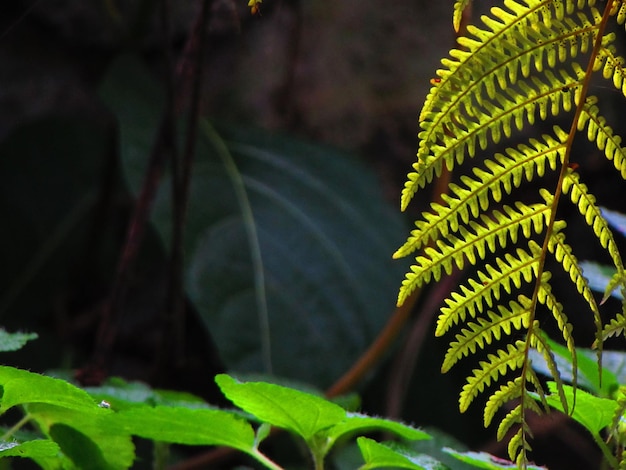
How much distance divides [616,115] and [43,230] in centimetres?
144

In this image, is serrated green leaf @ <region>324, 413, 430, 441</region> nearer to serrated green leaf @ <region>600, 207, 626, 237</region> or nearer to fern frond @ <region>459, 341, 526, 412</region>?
fern frond @ <region>459, 341, 526, 412</region>

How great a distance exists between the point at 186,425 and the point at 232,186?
115cm

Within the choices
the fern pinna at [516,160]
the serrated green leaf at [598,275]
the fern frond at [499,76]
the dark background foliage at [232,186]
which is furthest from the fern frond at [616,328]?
the dark background foliage at [232,186]

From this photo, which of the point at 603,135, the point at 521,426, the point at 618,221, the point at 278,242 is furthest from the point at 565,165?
the point at 278,242

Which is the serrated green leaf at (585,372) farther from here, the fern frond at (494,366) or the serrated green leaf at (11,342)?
the serrated green leaf at (11,342)

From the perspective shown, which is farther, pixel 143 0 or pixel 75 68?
pixel 75 68

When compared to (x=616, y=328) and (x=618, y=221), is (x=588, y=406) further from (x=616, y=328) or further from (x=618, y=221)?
(x=618, y=221)

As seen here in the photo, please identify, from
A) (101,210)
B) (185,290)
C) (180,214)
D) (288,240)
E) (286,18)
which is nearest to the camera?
(180,214)

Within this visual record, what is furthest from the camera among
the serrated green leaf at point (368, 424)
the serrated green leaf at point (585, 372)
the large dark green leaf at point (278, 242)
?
the large dark green leaf at point (278, 242)

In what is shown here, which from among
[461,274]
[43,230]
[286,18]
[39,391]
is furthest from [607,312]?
[39,391]

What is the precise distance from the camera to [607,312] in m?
1.95

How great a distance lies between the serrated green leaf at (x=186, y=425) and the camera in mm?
408

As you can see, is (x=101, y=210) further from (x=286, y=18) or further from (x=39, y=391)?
(x=39, y=391)

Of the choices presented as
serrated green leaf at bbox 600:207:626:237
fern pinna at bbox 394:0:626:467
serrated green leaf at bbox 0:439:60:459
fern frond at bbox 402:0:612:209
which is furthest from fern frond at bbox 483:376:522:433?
→ serrated green leaf at bbox 600:207:626:237
